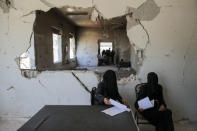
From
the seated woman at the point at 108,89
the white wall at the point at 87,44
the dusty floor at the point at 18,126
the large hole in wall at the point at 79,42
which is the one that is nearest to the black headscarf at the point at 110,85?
the seated woman at the point at 108,89

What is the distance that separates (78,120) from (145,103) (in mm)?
1083

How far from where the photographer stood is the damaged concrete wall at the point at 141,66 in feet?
8.92

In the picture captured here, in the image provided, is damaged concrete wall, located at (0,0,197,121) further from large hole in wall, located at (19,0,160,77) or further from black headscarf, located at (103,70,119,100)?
black headscarf, located at (103,70,119,100)

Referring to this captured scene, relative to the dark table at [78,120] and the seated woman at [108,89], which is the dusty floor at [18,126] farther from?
the dark table at [78,120]

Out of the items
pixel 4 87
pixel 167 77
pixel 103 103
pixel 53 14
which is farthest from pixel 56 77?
pixel 53 14

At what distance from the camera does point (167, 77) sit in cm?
279

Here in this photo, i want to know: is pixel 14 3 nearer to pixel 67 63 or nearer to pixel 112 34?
pixel 67 63

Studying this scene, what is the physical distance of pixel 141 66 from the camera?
111 inches

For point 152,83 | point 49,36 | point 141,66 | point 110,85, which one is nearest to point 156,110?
point 152,83

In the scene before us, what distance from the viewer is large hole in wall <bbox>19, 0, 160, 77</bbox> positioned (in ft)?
13.5

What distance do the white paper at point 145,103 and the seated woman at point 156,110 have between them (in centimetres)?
4

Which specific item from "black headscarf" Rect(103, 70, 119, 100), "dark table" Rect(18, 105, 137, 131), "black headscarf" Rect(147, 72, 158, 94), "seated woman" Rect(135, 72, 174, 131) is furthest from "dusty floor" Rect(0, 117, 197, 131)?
"dark table" Rect(18, 105, 137, 131)

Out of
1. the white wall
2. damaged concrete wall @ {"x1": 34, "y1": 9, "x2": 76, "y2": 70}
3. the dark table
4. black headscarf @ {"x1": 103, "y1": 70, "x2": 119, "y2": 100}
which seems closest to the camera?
the dark table

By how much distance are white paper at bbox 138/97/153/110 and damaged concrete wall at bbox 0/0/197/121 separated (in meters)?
0.58
